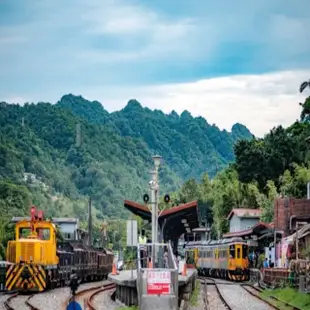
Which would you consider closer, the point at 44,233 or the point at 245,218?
the point at 44,233

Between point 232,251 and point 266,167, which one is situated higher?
point 266,167

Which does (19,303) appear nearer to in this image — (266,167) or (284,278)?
(284,278)

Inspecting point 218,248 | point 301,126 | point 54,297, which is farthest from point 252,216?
point 54,297

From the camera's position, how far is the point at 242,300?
29.5m

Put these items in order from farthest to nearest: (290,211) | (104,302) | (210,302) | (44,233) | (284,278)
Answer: (290,211) < (44,233) < (284,278) < (104,302) < (210,302)

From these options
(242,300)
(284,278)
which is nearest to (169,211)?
(284,278)

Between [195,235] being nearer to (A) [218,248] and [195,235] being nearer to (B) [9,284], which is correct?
(A) [218,248]

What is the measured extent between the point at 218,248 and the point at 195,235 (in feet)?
126

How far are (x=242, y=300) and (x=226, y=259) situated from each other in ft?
71.3

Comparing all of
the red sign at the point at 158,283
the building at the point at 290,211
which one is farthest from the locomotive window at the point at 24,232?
the building at the point at 290,211

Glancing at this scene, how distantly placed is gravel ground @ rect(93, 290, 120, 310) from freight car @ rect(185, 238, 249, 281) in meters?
17.2

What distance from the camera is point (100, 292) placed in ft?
113

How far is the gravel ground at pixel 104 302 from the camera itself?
26297 millimetres

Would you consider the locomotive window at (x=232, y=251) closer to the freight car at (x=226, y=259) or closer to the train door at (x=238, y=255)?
the freight car at (x=226, y=259)
